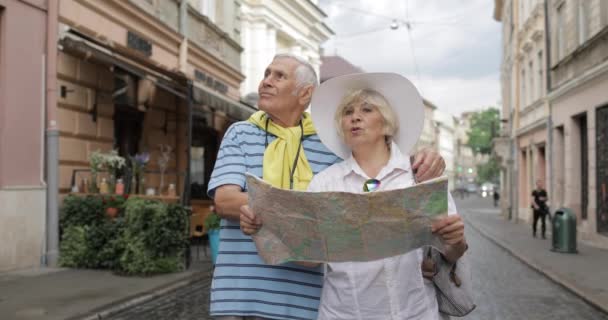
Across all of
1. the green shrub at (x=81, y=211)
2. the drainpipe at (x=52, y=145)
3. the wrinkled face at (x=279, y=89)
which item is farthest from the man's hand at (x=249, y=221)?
the drainpipe at (x=52, y=145)

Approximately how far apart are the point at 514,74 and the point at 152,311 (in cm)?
2574

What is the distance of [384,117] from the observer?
2326mm

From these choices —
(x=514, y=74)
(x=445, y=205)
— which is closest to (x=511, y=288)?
(x=445, y=205)

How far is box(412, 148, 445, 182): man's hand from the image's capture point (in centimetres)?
222

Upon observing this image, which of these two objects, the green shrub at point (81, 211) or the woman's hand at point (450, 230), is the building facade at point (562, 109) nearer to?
the green shrub at point (81, 211)

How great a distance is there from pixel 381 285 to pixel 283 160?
59 cm

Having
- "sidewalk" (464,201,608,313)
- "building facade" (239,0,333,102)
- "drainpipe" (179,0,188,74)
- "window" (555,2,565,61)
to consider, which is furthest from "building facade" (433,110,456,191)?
"drainpipe" (179,0,188,74)

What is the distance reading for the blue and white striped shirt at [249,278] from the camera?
236cm

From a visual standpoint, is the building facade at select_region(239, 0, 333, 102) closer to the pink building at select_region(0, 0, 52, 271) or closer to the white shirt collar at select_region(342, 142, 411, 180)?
the pink building at select_region(0, 0, 52, 271)

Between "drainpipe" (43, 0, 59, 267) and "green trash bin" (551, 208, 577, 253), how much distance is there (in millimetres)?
10316

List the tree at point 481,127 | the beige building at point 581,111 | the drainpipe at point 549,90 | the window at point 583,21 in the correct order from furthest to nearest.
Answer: the tree at point 481,127, the drainpipe at point 549,90, the window at point 583,21, the beige building at point 581,111

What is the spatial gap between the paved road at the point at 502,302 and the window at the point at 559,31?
11.0 meters

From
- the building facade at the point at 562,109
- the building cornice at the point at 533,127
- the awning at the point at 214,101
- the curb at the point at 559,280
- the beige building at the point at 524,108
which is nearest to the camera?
the curb at the point at 559,280

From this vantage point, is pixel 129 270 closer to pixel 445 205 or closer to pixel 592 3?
pixel 445 205
